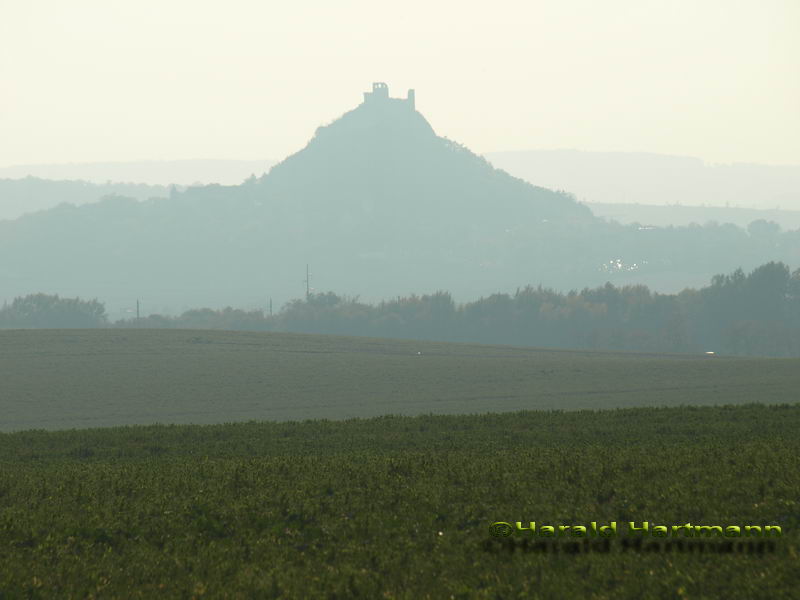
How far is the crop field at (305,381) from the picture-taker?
63.1 meters

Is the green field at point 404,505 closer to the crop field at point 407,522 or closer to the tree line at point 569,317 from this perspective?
the crop field at point 407,522

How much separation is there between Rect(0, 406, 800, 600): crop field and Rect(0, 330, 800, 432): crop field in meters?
36.1

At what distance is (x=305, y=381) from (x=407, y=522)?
60.4 meters

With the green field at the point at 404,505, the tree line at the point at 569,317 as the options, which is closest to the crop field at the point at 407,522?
the green field at the point at 404,505

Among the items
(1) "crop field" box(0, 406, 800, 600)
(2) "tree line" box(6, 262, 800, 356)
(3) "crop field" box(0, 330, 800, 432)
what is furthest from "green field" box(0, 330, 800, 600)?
(2) "tree line" box(6, 262, 800, 356)

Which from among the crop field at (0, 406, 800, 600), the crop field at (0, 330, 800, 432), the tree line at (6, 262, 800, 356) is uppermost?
the tree line at (6, 262, 800, 356)

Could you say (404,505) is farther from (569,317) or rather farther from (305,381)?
(569,317)

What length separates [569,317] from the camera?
536ft

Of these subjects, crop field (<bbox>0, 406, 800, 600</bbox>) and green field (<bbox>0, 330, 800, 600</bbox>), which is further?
green field (<bbox>0, 330, 800, 600</bbox>)

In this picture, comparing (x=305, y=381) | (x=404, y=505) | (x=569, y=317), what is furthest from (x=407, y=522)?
(x=569, y=317)

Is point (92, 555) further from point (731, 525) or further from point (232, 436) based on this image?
point (232, 436)

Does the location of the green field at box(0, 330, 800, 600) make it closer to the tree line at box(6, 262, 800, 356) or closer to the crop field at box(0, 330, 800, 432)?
the crop field at box(0, 330, 800, 432)

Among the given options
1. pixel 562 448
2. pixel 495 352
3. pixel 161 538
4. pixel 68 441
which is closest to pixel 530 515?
pixel 161 538

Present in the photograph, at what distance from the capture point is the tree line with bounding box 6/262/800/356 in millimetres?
155000
